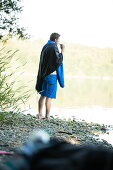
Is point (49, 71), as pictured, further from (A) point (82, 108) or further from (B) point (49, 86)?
(A) point (82, 108)

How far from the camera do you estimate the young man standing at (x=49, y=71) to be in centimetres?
566

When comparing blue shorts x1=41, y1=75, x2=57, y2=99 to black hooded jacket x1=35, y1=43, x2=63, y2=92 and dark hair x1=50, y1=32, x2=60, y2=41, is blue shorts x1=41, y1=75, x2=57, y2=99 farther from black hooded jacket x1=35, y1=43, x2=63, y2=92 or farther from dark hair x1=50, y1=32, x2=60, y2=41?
dark hair x1=50, y1=32, x2=60, y2=41

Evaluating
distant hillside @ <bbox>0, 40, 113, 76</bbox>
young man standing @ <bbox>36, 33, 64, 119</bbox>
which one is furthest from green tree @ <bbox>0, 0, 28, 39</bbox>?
distant hillside @ <bbox>0, 40, 113, 76</bbox>

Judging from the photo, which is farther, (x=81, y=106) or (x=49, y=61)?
(x=81, y=106)

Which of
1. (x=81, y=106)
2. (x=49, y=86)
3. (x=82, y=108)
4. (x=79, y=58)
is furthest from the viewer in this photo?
(x=79, y=58)

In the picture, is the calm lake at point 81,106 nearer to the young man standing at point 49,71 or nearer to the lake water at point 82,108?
the lake water at point 82,108

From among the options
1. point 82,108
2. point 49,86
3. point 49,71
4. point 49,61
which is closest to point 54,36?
point 49,61

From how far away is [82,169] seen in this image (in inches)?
29.4

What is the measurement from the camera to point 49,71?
5.69 m

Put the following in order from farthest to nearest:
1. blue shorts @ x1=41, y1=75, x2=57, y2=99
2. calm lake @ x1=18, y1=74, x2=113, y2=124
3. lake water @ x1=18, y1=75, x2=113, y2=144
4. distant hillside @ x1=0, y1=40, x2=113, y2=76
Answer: distant hillside @ x1=0, y1=40, x2=113, y2=76
calm lake @ x1=18, y1=74, x2=113, y2=124
lake water @ x1=18, y1=75, x2=113, y2=144
blue shorts @ x1=41, y1=75, x2=57, y2=99

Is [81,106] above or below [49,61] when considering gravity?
below

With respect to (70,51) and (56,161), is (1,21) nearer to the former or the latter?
(56,161)

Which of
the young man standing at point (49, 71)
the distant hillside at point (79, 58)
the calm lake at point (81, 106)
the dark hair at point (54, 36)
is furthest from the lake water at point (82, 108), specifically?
the distant hillside at point (79, 58)

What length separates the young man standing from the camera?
18.6ft
